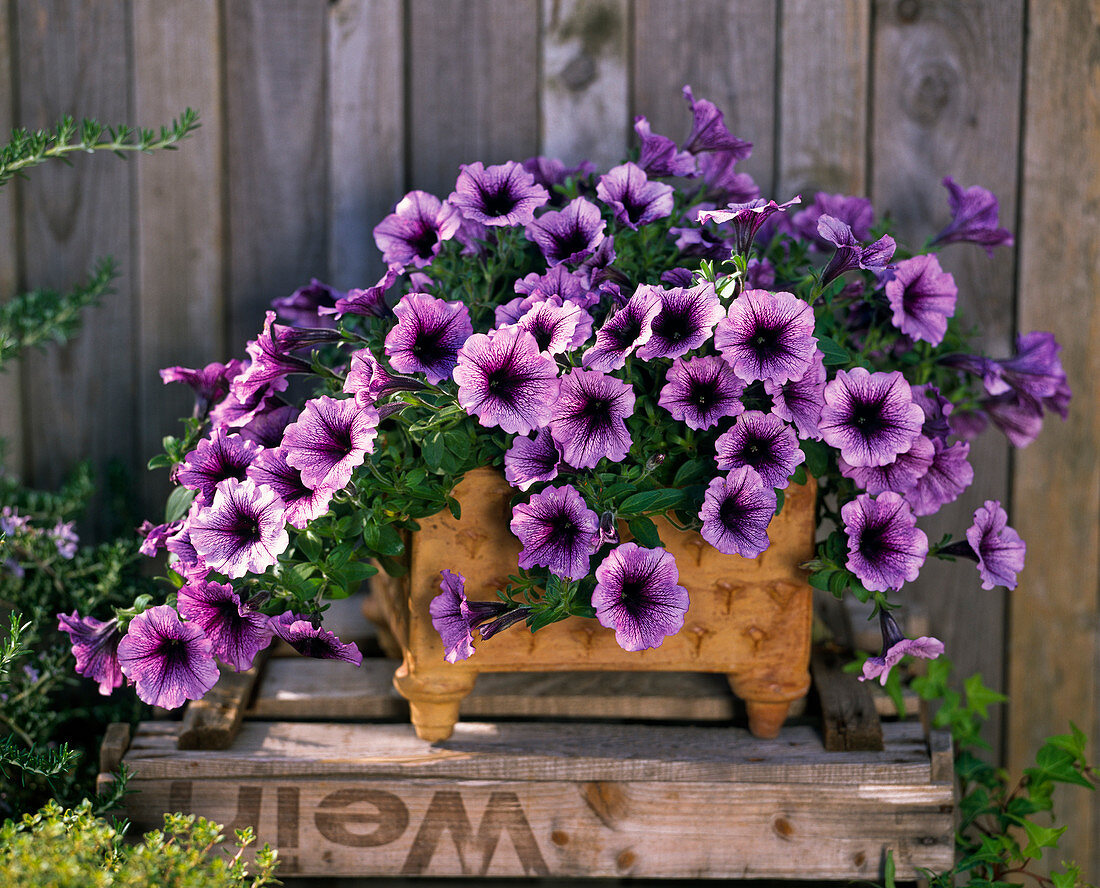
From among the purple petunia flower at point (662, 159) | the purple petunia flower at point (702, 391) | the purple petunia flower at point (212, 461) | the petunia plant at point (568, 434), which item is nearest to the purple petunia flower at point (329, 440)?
the petunia plant at point (568, 434)

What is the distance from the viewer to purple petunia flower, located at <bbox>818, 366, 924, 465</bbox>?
1.05 m

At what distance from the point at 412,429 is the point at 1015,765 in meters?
1.36

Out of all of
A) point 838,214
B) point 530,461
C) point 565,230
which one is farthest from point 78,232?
point 838,214

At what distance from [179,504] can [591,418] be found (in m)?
0.57

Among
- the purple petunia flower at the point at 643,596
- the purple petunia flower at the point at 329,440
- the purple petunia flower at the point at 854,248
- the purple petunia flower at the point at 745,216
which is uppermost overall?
the purple petunia flower at the point at 745,216

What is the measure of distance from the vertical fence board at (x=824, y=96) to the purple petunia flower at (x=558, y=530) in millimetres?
877

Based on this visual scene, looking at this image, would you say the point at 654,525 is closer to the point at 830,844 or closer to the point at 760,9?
the point at 830,844

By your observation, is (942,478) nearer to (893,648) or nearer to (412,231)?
(893,648)

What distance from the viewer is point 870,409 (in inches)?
42.1

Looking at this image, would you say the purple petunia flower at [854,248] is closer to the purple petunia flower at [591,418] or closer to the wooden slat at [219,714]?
the purple petunia flower at [591,418]

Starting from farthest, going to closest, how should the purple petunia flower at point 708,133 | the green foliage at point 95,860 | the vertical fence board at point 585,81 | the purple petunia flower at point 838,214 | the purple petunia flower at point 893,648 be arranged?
the vertical fence board at point 585,81
the purple petunia flower at point 838,214
the purple petunia flower at point 708,133
the purple petunia flower at point 893,648
the green foliage at point 95,860

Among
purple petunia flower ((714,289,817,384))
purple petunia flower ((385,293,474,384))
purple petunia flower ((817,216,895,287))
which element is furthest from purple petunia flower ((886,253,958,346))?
purple petunia flower ((385,293,474,384))

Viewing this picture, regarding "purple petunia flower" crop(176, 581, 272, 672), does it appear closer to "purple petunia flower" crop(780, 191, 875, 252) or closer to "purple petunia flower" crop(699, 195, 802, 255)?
"purple petunia flower" crop(699, 195, 802, 255)

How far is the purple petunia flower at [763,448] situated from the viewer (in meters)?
1.04
